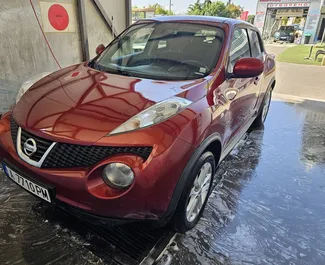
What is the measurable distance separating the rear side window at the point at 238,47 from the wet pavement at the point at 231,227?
115 centimetres

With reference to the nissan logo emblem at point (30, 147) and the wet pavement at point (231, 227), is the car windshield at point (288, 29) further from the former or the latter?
the nissan logo emblem at point (30, 147)

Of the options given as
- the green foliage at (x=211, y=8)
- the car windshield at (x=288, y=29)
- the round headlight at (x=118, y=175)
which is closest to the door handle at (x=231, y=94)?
the round headlight at (x=118, y=175)

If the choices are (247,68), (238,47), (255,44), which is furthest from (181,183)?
(255,44)

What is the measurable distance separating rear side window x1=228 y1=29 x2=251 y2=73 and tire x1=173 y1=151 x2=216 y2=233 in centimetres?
91

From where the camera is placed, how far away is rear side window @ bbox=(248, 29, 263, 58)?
328cm

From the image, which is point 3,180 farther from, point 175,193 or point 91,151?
point 175,193

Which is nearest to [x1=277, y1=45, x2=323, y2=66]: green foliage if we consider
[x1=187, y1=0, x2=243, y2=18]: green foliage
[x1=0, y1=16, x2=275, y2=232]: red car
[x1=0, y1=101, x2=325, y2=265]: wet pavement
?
[x1=0, y1=101, x2=325, y2=265]: wet pavement

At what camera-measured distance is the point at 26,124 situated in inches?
64.7

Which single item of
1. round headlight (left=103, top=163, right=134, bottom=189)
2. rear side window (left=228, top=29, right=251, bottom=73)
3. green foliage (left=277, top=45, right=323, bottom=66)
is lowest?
green foliage (left=277, top=45, right=323, bottom=66)

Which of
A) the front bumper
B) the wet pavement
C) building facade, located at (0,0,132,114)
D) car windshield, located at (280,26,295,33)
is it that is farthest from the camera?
car windshield, located at (280,26,295,33)

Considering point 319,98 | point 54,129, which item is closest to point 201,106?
point 54,129

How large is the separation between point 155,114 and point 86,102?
0.46 meters

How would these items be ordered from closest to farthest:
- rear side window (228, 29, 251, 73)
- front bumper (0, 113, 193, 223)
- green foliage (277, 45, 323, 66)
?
front bumper (0, 113, 193, 223) < rear side window (228, 29, 251, 73) < green foliage (277, 45, 323, 66)

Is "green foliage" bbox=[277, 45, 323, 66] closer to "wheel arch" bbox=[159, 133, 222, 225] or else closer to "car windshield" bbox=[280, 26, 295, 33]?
"wheel arch" bbox=[159, 133, 222, 225]
